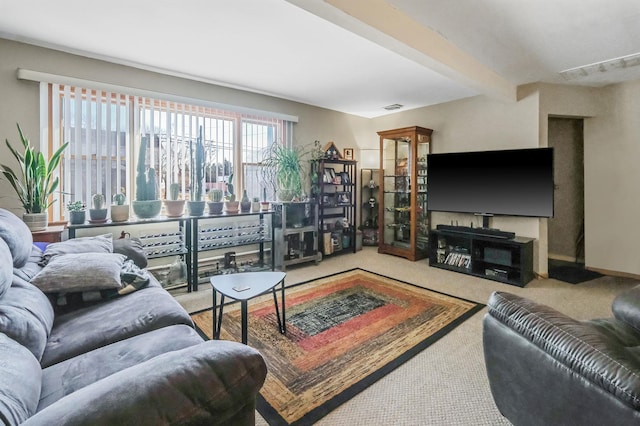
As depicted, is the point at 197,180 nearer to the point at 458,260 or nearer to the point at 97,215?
the point at 97,215

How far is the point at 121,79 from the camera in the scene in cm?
310

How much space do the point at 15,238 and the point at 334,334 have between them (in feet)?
6.69

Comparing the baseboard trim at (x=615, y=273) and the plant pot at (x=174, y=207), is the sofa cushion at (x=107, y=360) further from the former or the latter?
the baseboard trim at (x=615, y=273)

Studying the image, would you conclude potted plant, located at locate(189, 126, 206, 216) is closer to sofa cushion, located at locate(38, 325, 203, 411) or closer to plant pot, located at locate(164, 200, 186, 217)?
plant pot, located at locate(164, 200, 186, 217)

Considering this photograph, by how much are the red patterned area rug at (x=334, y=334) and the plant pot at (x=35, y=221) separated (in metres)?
1.47

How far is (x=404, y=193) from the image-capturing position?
4.83 m

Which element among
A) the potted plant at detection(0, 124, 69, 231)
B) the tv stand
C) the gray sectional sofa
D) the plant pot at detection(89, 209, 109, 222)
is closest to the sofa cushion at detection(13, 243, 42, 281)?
the gray sectional sofa

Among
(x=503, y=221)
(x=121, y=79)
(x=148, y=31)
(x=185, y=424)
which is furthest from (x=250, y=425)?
(x=503, y=221)

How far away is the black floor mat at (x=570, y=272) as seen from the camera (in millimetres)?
3666

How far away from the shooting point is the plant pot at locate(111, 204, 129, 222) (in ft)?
9.33

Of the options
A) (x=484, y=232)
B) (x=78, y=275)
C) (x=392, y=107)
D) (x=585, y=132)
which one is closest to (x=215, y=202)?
(x=78, y=275)

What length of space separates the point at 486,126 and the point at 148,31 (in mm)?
4028

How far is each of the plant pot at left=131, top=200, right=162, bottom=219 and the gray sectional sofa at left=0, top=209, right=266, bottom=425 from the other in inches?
45.7

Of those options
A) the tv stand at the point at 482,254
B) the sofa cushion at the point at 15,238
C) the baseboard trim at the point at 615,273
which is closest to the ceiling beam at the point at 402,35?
the tv stand at the point at 482,254
